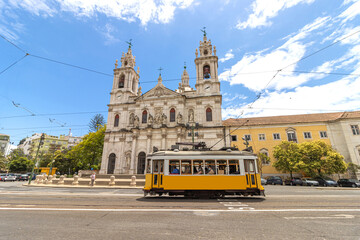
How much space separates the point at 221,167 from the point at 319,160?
999 inches

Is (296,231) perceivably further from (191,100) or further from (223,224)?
(191,100)

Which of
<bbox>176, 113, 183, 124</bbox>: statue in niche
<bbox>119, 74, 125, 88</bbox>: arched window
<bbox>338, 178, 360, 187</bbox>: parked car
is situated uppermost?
<bbox>119, 74, 125, 88</bbox>: arched window

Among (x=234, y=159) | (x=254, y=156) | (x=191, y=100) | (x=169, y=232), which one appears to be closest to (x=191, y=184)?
(x=234, y=159)

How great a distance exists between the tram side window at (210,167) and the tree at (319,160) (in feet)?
76.1

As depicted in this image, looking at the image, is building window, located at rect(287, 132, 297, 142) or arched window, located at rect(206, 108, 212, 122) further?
building window, located at rect(287, 132, 297, 142)

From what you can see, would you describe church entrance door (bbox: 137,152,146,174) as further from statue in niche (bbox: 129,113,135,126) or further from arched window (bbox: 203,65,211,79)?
arched window (bbox: 203,65,211,79)

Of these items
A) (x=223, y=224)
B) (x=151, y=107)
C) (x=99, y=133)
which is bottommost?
(x=223, y=224)

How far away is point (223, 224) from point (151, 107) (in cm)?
2886

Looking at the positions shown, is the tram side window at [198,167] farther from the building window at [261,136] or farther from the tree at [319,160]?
the building window at [261,136]

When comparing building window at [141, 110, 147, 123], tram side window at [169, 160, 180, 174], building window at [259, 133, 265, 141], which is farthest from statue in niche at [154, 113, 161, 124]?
tram side window at [169, 160, 180, 174]

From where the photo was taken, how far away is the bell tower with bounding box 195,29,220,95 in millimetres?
32031

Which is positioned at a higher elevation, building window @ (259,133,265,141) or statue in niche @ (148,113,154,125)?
statue in niche @ (148,113,154,125)

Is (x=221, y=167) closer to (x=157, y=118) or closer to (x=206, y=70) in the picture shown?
(x=157, y=118)

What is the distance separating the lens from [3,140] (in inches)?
2586
